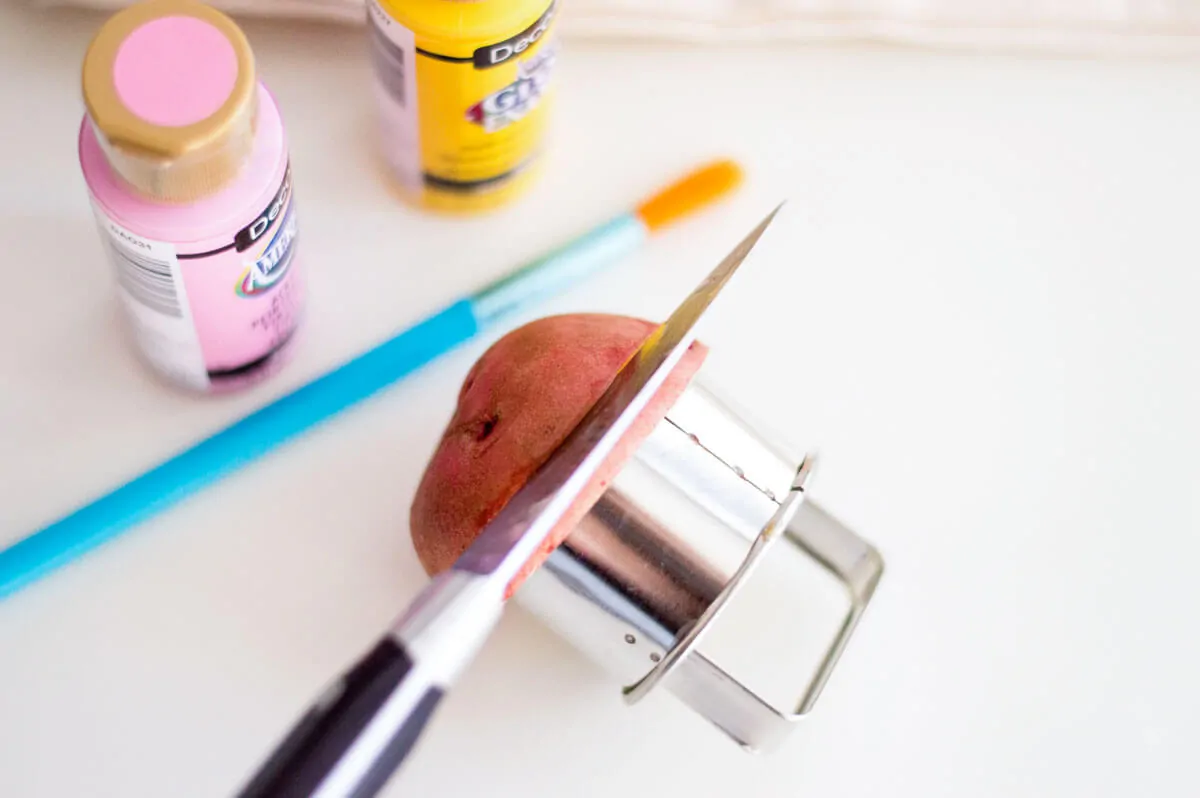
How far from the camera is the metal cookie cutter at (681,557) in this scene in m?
0.33

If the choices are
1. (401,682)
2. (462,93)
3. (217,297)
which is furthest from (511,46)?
(401,682)

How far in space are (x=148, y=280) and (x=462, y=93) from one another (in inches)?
5.1

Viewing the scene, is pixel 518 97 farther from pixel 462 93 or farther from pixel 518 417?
pixel 518 417

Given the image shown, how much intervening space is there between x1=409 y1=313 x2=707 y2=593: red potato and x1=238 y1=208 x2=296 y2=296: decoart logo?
82 millimetres

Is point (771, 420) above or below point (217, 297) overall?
above

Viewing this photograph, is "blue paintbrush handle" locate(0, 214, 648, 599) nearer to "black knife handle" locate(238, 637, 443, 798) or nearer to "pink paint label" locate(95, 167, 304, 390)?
"pink paint label" locate(95, 167, 304, 390)

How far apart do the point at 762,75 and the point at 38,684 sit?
391mm

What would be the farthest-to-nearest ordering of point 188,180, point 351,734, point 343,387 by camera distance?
1. point 343,387
2. point 188,180
3. point 351,734

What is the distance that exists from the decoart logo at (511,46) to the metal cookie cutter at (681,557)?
0.14 m

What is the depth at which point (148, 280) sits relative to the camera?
0.35 m

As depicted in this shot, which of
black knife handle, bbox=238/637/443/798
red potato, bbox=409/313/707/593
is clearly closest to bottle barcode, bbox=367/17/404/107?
red potato, bbox=409/313/707/593

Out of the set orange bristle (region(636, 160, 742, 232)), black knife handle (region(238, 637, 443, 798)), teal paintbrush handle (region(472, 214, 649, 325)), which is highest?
orange bristle (region(636, 160, 742, 232))

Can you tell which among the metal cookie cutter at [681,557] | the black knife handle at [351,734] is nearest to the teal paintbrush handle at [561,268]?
the metal cookie cutter at [681,557]

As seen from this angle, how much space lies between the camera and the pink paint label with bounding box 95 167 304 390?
0.34m
